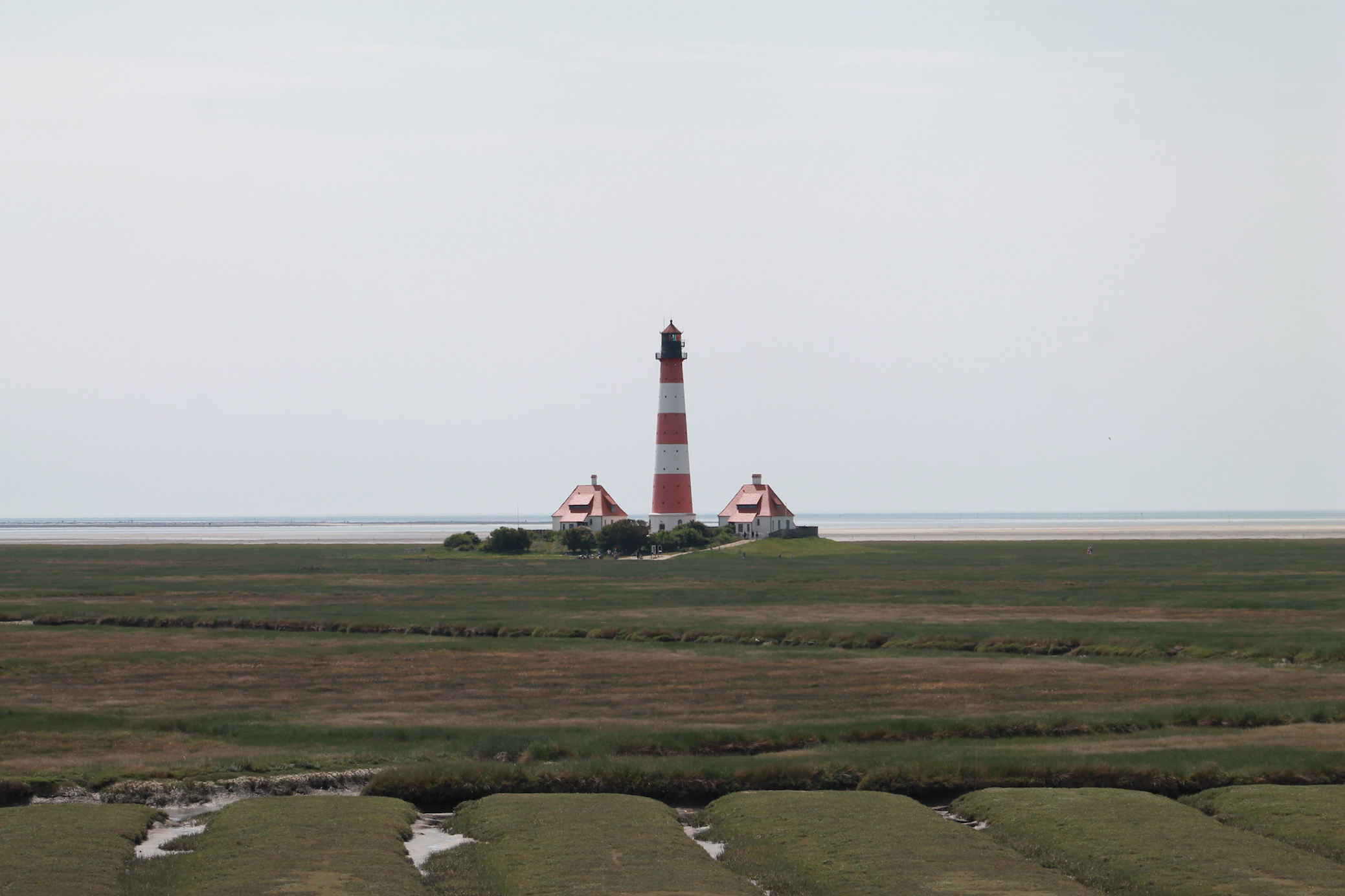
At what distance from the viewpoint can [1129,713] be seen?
3198 centimetres

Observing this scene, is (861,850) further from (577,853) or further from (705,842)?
(577,853)

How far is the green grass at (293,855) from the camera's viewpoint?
1708 cm

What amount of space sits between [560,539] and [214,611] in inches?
2401

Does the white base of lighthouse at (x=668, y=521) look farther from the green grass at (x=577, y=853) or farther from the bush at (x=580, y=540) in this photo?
the green grass at (x=577, y=853)

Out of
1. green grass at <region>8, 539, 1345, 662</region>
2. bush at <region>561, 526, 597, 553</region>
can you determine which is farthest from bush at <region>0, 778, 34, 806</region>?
bush at <region>561, 526, 597, 553</region>

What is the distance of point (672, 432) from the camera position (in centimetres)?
11281

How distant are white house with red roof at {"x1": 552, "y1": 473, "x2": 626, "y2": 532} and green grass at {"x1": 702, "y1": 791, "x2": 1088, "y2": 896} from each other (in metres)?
102

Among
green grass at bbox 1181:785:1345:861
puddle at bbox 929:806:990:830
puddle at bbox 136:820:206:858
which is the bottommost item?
puddle at bbox 929:806:990:830

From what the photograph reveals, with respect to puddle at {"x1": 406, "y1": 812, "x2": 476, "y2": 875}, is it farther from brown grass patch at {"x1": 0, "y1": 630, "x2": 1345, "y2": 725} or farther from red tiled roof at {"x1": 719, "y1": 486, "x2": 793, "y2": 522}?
red tiled roof at {"x1": 719, "y1": 486, "x2": 793, "y2": 522}

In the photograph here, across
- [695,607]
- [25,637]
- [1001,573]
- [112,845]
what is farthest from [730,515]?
[112,845]

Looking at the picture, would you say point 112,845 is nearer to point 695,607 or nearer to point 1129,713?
point 1129,713

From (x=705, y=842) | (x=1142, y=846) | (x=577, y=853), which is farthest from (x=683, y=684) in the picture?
(x=1142, y=846)

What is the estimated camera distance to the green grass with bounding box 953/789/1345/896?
17344 mm

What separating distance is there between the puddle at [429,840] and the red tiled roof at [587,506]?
104 metres
